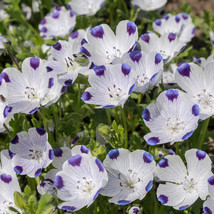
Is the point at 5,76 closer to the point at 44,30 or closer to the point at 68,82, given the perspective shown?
the point at 68,82

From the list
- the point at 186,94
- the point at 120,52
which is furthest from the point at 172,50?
the point at 186,94

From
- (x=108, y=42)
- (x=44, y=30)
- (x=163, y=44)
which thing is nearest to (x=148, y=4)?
(x=44, y=30)

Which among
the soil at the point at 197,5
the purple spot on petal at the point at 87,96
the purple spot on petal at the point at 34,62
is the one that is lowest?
the soil at the point at 197,5

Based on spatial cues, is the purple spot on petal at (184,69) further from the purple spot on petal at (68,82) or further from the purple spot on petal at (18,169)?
the purple spot on petal at (18,169)

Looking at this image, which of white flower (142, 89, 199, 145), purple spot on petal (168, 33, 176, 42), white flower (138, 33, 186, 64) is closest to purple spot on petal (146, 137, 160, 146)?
white flower (142, 89, 199, 145)

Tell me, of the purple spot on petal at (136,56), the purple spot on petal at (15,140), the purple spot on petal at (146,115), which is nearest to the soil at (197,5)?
the purple spot on petal at (136,56)

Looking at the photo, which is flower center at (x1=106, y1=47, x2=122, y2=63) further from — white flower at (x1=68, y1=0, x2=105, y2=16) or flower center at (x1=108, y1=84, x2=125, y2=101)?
white flower at (x1=68, y1=0, x2=105, y2=16)

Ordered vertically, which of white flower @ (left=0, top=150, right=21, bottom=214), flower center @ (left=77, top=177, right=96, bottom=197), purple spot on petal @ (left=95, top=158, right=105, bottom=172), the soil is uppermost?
purple spot on petal @ (left=95, top=158, right=105, bottom=172)
